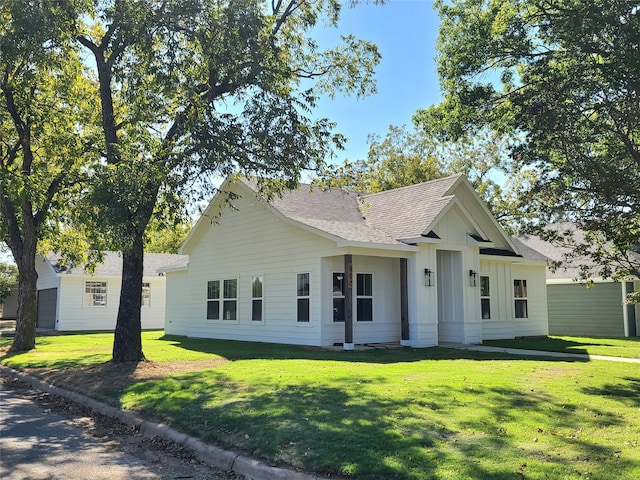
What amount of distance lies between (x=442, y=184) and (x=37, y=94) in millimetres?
14223

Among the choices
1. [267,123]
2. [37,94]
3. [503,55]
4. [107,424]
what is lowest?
[107,424]

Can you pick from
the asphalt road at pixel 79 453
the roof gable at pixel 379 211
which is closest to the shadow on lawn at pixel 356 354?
the roof gable at pixel 379 211

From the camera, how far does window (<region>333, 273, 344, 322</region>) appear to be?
17.2 meters

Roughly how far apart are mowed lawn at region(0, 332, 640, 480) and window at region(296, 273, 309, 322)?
406cm

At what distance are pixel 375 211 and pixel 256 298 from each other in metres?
5.50

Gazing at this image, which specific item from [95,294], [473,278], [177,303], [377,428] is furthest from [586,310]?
[95,294]

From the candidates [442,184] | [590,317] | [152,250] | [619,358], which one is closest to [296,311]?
[442,184]

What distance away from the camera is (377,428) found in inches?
250

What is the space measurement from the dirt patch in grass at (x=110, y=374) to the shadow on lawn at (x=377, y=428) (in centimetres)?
140

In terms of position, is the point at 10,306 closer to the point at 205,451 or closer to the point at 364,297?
the point at 364,297

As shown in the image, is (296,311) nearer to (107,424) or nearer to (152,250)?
(107,424)

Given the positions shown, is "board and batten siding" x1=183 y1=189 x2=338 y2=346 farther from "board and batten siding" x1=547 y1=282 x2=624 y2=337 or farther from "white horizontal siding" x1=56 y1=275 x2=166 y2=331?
"board and batten siding" x1=547 y1=282 x2=624 y2=337

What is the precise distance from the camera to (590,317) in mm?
25891

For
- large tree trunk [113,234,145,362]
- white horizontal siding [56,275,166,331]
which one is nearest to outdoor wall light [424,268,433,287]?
large tree trunk [113,234,145,362]
